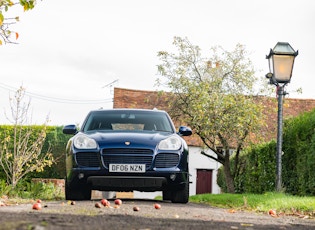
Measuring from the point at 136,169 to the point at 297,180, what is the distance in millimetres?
5812

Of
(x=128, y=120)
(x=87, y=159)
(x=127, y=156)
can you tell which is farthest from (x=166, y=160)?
(x=128, y=120)

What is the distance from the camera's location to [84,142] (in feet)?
32.9

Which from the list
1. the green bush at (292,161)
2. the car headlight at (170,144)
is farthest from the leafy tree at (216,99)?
the car headlight at (170,144)

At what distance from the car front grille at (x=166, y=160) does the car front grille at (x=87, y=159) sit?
100 centimetres

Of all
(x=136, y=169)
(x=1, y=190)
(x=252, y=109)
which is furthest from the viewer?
(x=252, y=109)

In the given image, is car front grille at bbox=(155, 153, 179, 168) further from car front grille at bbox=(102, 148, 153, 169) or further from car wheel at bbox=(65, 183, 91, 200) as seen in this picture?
car wheel at bbox=(65, 183, 91, 200)

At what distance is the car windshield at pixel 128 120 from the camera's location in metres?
11.1

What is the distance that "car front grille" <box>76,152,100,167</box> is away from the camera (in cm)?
993

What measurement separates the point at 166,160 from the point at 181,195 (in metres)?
0.83

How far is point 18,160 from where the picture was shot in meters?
15.4

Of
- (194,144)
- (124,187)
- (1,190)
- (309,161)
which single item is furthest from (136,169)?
(194,144)

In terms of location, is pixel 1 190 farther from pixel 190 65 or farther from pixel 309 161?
pixel 190 65

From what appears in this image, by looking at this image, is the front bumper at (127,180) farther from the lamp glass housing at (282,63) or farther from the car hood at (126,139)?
the lamp glass housing at (282,63)

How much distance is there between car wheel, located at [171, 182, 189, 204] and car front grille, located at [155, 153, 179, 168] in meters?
0.56
